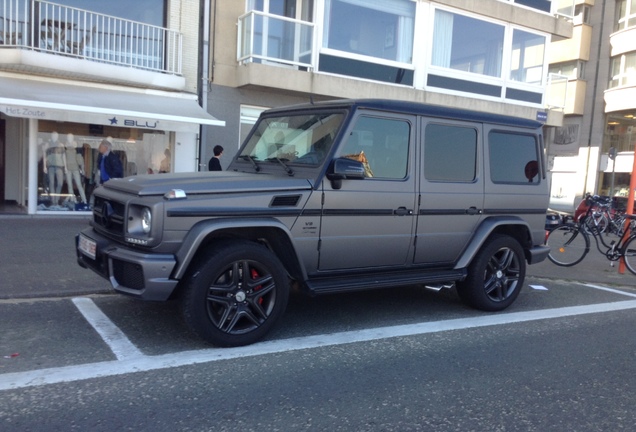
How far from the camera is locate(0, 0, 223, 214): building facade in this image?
37.0 ft

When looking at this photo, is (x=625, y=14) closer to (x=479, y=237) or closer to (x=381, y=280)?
(x=479, y=237)

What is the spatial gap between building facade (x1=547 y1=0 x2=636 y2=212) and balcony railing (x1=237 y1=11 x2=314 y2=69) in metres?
16.9

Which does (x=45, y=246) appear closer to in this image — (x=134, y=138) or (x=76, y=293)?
(x=76, y=293)

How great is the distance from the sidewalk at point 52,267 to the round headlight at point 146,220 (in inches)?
88.2

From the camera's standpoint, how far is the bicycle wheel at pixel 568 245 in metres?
9.55

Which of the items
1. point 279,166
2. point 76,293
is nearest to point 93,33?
point 76,293

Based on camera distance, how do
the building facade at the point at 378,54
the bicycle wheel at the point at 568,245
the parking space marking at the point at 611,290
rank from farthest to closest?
the building facade at the point at 378,54
the bicycle wheel at the point at 568,245
the parking space marking at the point at 611,290

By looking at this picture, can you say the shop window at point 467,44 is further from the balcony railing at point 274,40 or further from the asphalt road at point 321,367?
the asphalt road at point 321,367

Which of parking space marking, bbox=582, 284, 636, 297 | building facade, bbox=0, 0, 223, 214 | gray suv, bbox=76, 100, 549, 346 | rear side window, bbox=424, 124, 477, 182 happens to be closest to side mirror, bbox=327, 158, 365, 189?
gray suv, bbox=76, 100, 549, 346

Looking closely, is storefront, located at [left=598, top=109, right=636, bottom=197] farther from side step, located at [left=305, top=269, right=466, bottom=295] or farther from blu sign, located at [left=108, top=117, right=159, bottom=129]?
side step, located at [left=305, top=269, right=466, bottom=295]

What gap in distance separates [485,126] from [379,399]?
3485 mm

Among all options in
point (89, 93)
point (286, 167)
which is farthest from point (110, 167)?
point (286, 167)

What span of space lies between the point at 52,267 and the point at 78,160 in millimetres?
6396

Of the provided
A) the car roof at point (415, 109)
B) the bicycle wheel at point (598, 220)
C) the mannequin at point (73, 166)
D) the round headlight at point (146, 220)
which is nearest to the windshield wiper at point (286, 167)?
the car roof at point (415, 109)
